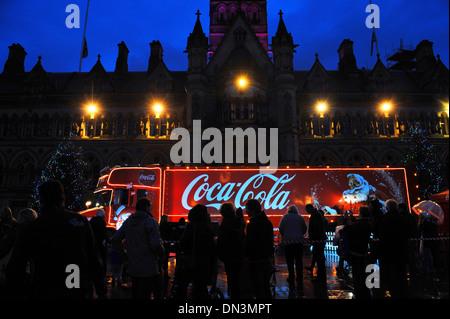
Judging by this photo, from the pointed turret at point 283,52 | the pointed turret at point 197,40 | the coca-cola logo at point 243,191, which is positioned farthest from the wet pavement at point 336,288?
the pointed turret at point 197,40

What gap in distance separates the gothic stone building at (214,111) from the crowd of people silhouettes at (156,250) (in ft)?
74.4

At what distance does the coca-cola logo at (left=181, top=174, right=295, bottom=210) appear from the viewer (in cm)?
1446

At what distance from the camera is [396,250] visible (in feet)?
20.0

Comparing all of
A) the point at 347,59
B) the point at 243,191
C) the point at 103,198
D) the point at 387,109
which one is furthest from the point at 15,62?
the point at 387,109

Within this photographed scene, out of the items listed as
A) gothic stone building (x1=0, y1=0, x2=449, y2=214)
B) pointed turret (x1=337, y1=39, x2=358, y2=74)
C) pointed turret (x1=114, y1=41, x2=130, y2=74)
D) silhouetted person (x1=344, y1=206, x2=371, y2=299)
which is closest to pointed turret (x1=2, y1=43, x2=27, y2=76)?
gothic stone building (x1=0, y1=0, x2=449, y2=214)

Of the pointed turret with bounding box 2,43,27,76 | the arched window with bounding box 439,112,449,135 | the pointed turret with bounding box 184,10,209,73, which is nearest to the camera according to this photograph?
the pointed turret with bounding box 184,10,209,73

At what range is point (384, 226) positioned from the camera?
20.4ft

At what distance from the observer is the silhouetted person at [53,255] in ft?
9.84

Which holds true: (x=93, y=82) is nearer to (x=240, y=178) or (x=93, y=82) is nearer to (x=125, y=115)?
(x=125, y=115)

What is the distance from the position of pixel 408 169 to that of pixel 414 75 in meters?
30.3

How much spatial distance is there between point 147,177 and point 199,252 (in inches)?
379

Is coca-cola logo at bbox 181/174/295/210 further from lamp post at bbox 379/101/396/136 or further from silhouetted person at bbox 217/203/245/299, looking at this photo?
lamp post at bbox 379/101/396/136

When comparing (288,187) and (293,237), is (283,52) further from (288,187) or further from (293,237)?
(293,237)

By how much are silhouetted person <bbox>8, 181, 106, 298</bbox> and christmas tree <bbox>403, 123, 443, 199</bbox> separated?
2793 cm
